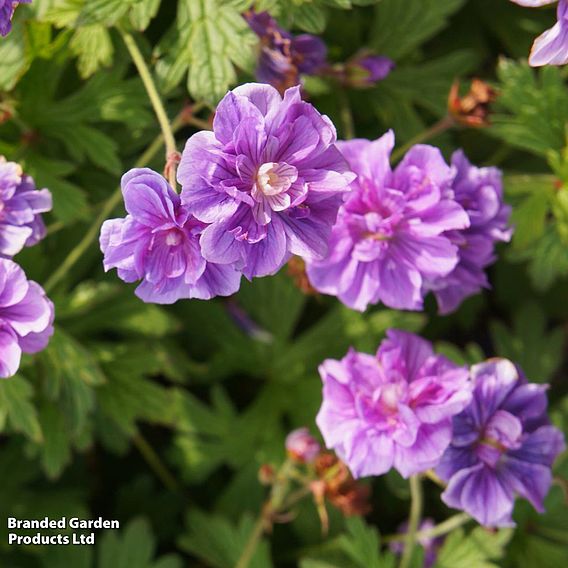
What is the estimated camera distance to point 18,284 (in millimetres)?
1565

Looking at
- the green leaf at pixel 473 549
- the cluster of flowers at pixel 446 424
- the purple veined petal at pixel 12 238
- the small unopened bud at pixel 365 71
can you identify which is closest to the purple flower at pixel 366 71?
the small unopened bud at pixel 365 71

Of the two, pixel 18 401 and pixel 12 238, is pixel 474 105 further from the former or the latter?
pixel 18 401

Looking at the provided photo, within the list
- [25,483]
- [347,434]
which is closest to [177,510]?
[25,483]

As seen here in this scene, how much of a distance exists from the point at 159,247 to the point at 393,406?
0.63 metres

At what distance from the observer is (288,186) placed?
4.73ft

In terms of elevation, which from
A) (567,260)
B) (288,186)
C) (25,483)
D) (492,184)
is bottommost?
(25,483)

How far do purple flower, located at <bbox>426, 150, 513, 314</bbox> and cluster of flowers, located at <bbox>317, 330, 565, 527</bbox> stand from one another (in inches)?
6.9

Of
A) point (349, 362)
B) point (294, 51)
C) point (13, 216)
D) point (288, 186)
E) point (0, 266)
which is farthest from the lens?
point (294, 51)

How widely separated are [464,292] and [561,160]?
60 cm

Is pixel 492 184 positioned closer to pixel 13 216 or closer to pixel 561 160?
pixel 561 160

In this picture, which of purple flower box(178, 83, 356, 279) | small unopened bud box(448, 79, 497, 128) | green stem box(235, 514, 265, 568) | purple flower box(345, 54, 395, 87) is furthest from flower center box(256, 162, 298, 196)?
green stem box(235, 514, 265, 568)

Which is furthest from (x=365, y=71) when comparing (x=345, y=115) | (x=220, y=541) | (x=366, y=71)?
(x=220, y=541)

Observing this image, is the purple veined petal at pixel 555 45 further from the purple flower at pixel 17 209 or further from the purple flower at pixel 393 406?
the purple flower at pixel 17 209

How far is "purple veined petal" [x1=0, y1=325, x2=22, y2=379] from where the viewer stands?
5.14 ft
